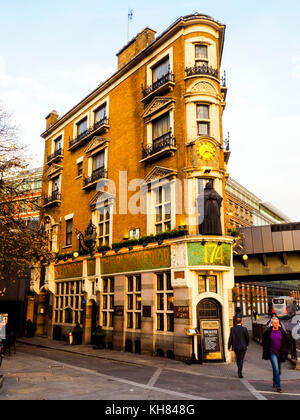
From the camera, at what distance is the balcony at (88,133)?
2658 cm

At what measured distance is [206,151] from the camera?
19.0 metres

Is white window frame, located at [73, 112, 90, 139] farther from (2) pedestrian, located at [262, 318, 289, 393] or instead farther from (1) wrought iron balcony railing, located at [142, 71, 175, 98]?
(2) pedestrian, located at [262, 318, 289, 393]

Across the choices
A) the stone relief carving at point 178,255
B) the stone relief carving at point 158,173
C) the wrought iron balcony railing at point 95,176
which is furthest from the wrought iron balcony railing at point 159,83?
the stone relief carving at point 178,255

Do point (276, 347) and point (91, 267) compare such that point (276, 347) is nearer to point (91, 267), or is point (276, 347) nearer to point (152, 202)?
point (152, 202)

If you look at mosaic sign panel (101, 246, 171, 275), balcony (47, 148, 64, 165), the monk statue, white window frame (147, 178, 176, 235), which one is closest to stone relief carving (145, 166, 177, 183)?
white window frame (147, 178, 176, 235)

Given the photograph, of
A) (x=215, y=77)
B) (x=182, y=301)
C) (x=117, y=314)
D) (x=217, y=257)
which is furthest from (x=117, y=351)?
(x=215, y=77)

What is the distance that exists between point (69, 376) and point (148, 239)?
905cm

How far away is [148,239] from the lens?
2000 centimetres

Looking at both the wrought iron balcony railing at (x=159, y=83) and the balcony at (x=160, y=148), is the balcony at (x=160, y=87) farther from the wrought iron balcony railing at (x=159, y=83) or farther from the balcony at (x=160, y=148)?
the balcony at (x=160, y=148)

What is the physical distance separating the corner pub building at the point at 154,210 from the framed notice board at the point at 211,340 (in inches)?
1.8

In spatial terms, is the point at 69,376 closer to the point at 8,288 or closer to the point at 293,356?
the point at 293,356

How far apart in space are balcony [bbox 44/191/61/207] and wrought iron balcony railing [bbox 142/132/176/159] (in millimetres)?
12232

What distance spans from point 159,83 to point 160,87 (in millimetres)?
773

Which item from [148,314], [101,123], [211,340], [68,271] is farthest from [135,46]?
[211,340]
